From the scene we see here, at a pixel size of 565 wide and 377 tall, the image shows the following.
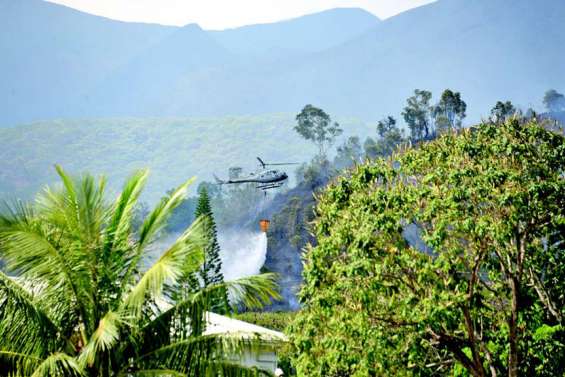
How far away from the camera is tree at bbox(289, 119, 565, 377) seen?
13695 mm

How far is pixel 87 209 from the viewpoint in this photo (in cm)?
1188

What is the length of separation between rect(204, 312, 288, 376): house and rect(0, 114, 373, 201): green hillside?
4576 inches

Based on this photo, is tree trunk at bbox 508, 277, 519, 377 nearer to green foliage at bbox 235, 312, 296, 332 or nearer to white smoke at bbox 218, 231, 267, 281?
green foliage at bbox 235, 312, 296, 332

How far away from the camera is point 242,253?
93375 millimetres

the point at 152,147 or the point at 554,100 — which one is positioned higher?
the point at 554,100

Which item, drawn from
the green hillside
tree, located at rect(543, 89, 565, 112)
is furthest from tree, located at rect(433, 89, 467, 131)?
the green hillside

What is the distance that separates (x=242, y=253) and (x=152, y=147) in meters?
66.2

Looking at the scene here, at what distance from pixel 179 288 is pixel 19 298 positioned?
188 cm

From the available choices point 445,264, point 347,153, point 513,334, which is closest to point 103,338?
point 445,264

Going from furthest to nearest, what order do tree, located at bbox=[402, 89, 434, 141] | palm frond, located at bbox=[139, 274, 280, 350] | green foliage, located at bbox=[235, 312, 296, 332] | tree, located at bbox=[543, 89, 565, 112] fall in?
tree, located at bbox=[543, 89, 565, 112], tree, located at bbox=[402, 89, 434, 141], green foliage, located at bbox=[235, 312, 296, 332], palm frond, located at bbox=[139, 274, 280, 350]

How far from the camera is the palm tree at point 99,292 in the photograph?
442 inches

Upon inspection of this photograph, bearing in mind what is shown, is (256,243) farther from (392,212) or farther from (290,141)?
(392,212)

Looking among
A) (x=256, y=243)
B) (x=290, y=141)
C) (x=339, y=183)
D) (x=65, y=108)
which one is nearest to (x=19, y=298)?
(x=339, y=183)

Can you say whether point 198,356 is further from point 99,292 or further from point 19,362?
point 19,362
